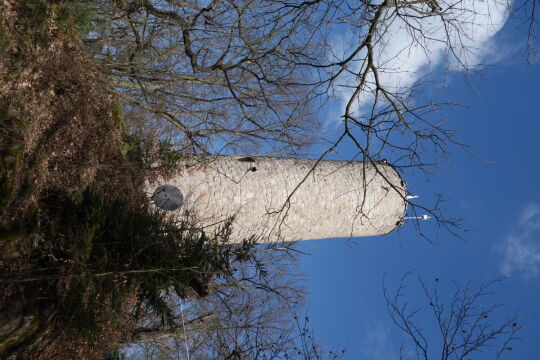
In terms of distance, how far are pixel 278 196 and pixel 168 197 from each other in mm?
1815

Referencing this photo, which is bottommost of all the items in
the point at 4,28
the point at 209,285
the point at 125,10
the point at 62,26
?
the point at 209,285

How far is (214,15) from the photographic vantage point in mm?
8094

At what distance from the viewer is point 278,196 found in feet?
25.8

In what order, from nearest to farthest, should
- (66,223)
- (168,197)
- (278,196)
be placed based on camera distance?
(66,223)
(168,197)
(278,196)

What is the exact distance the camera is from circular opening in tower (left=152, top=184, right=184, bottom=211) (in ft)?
23.9

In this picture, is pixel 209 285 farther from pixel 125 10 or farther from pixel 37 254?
pixel 125 10

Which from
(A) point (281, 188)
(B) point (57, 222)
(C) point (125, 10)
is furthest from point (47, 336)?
(C) point (125, 10)

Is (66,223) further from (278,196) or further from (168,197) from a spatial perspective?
(278,196)

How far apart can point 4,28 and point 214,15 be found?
417cm

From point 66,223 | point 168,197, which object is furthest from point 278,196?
A: point 66,223

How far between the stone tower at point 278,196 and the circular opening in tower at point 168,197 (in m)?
0.02

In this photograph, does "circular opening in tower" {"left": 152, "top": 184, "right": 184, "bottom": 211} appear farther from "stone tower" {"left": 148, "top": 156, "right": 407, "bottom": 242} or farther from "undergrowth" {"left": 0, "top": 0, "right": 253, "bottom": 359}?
"undergrowth" {"left": 0, "top": 0, "right": 253, "bottom": 359}

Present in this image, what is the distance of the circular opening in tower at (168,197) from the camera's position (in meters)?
7.30

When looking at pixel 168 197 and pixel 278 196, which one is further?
pixel 278 196
